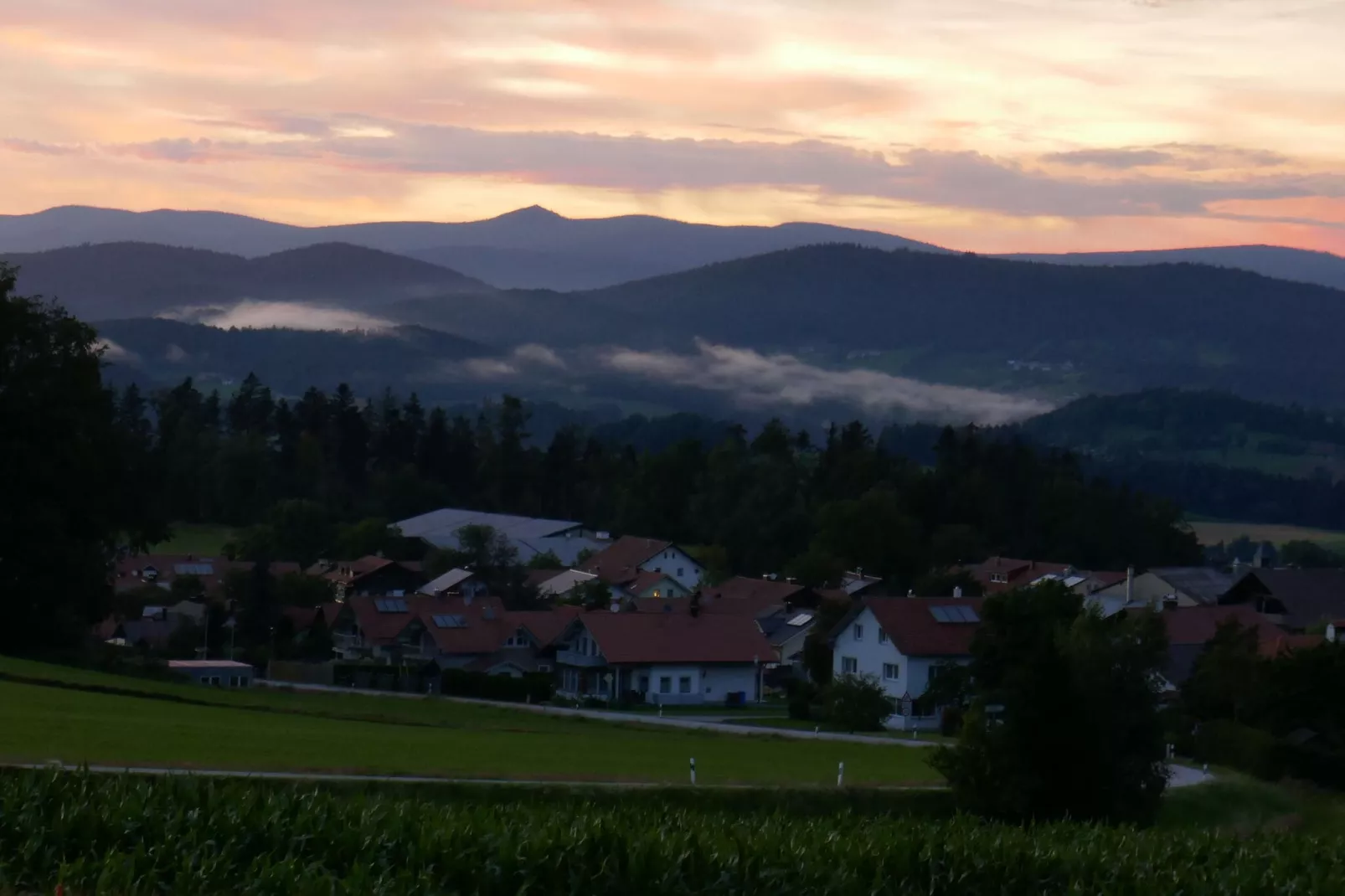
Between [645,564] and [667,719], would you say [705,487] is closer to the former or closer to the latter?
[645,564]

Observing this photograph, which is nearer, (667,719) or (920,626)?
(667,719)

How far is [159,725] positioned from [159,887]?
551 inches

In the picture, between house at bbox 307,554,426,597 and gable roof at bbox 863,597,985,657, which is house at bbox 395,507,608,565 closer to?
house at bbox 307,554,426,597

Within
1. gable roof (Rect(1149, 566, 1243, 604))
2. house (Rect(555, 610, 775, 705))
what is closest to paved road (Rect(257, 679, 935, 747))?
house (Rect(555, 610, 775, 705))

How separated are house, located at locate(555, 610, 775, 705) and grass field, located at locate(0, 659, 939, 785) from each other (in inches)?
570

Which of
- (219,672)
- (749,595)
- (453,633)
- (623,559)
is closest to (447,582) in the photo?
(623,559)

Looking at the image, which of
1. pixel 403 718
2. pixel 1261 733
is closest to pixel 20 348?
pixel 403 718

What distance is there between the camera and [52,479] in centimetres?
4053

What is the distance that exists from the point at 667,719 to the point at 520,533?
1976 inches

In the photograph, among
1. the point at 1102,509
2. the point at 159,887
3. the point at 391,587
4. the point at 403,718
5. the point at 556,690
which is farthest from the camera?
the point at 1102,509

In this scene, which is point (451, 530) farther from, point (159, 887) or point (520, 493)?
point (159, 887)

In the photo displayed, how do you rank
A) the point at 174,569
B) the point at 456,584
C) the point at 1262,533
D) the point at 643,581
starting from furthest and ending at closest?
the point at 1262,533, the point at 643,581, the point at 174,569, the point at 456,584

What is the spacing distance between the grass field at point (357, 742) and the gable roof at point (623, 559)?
138ft

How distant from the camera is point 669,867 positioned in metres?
14.8
